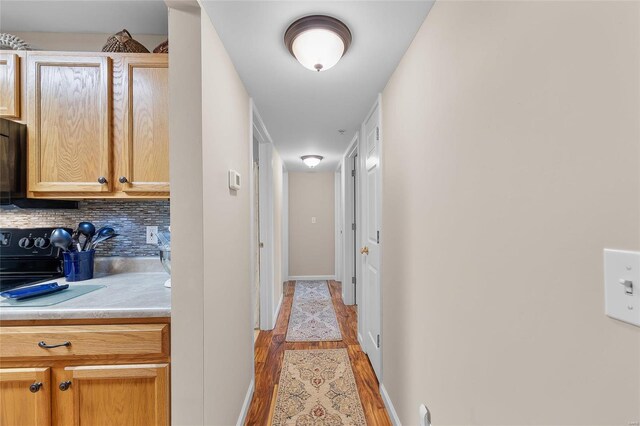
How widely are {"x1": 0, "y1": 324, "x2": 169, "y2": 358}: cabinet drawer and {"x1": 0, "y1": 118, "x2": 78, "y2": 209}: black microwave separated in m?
0.68

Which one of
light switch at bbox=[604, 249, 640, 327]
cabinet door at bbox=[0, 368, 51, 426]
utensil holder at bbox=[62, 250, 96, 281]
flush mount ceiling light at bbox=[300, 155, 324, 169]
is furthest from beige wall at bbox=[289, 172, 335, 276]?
light switch at bbox=[604, 249, 640, 327]

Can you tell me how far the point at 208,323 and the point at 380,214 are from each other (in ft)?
4.28

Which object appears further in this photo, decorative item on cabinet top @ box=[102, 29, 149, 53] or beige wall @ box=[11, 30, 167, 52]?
beige wall @ box=[11, 30, 167, 52]

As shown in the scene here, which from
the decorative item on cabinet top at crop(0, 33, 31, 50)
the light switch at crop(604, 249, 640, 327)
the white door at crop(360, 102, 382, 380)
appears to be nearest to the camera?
the light switch at crop(604, 249, 640, 327)

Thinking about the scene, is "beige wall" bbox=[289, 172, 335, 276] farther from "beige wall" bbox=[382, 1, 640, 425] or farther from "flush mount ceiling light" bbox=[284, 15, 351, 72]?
"beige wall" bbox=[382, 1, 640, 425]

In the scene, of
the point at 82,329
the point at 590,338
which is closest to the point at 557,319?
the point at 590,338

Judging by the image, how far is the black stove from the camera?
160cm

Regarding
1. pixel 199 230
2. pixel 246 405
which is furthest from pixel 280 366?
pixel 199 230

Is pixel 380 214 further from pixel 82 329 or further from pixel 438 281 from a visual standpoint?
pixel 82 329

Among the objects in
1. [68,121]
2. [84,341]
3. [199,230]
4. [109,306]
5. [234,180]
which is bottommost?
[84,341]

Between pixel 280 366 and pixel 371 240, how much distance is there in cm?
132

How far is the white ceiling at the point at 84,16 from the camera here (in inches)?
57.0

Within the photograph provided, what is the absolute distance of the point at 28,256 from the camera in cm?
162

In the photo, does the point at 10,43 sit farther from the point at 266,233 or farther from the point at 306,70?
the point at 266,233
